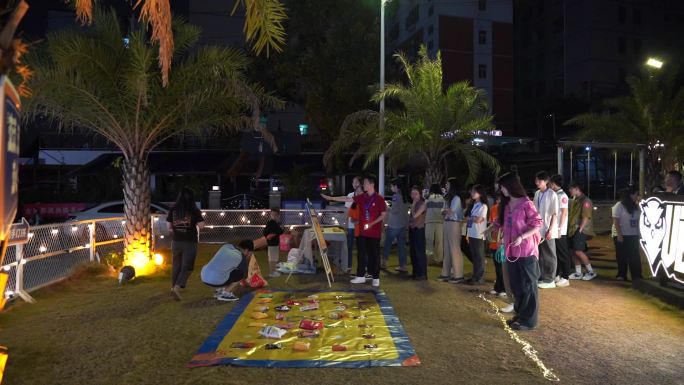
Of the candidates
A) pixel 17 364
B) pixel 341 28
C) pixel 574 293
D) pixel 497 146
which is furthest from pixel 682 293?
pixel 497 146

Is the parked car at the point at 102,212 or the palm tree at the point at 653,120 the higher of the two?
the palm tree at the point at 653,120

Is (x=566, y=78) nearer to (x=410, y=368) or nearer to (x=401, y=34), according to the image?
(x=401, y=34)

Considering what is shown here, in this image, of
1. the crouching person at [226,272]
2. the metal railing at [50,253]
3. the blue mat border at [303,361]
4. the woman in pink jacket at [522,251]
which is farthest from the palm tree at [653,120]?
the metal railing at [50,253]

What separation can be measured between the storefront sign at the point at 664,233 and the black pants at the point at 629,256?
0.45m

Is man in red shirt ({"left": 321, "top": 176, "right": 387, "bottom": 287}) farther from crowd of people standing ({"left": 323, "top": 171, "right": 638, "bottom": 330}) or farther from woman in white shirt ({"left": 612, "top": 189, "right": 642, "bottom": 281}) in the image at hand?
woman in white shirt ({"left": 612, "top": 189, "right": 642, "bottom": 281})

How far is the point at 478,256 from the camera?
30.6 feet

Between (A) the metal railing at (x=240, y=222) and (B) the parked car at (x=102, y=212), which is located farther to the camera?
(B) the parked car at (x=102, y=212)

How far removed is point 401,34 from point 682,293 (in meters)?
52.5

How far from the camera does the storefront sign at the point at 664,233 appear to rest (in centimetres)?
767

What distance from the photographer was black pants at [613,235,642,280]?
907 centimetres

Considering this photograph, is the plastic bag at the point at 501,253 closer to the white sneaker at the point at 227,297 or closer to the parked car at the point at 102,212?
the white sneaker at the point at 227,297

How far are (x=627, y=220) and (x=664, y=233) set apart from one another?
49.1 inches

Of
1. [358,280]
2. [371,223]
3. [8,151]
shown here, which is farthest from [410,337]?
[8,151]

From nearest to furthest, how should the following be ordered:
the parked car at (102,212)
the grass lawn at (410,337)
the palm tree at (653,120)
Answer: the grass lawn at (410,337) < the parked car at (102,212) < the palm tree at (653,120)
